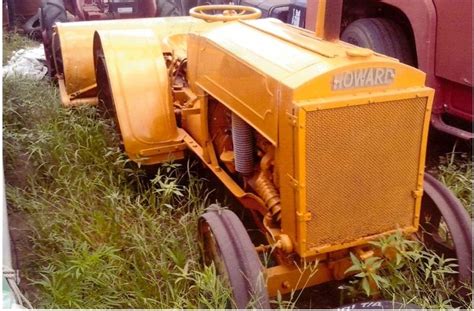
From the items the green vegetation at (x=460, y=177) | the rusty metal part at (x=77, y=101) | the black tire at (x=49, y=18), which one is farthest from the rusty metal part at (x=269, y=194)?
the black tire at (x=49, y=18)

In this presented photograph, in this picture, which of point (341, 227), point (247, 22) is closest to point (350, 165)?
point (341, 227)

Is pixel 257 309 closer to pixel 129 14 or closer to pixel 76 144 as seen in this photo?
pixel 76 144

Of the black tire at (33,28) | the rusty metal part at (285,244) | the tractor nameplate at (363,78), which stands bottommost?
the black tire at (33,28)

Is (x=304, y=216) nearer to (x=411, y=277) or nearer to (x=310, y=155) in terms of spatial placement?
(x=310, y=155)

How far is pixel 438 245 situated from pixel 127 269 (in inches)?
56.2

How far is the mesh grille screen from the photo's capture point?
223 cm

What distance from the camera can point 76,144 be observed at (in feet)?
13.0

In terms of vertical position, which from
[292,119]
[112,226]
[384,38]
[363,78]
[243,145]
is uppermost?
[363,78]

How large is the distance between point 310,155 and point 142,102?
4.58 ft

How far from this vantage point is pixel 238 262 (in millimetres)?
2244

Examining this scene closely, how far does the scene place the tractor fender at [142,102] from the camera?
331 centimetres

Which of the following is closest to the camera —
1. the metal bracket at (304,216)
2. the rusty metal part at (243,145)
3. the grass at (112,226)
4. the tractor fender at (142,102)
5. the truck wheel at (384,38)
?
the metal bracket at (304,216)

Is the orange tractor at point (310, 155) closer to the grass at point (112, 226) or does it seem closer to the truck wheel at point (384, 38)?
the grass at point (112, 226)

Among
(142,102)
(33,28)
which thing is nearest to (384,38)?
(142,102)
